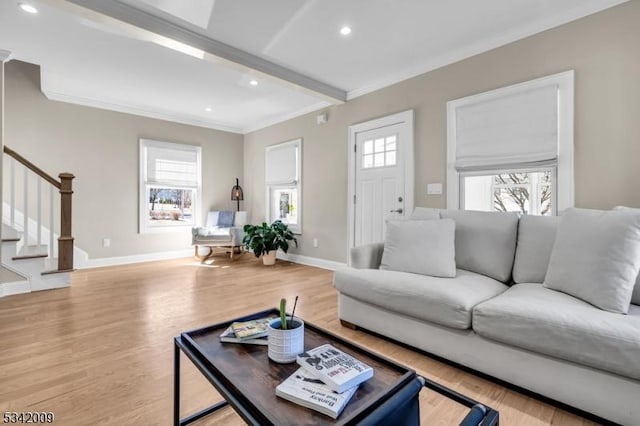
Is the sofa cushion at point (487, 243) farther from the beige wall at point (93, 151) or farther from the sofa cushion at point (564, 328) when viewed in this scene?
the beige wall at point (93, 151)

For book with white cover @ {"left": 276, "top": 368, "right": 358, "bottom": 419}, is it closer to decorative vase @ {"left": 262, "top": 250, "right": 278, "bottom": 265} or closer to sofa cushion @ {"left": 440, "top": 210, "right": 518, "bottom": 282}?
sofa cushion @ {"left": 440, "top": 210, "right": 518, "bottom": 282}

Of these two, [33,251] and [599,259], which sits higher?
[599,259]

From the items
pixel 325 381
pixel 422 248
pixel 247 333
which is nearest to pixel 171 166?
pixel 422 248

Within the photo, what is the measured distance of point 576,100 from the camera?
2.50m

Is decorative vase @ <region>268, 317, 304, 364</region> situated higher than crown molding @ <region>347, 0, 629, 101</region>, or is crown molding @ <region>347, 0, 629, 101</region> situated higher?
crown molding @ <region>347, 0, 629, 101</region>

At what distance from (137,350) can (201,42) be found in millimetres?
2728

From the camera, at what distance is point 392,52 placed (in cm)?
322

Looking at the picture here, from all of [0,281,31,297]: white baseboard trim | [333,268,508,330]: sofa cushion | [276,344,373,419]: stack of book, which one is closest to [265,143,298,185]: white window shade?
[333,268,508,330]: sofa cushion

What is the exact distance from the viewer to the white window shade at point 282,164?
5281 mm

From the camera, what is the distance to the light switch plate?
335 cm

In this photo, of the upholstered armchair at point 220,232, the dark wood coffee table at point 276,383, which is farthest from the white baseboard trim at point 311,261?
the dark wood coffee table at point 276,383

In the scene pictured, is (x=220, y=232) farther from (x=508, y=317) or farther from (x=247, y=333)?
(x=508, y=317)

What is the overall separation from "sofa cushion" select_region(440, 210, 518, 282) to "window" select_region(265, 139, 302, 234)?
3111mm

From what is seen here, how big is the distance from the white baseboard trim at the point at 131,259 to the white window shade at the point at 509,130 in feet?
16.0
